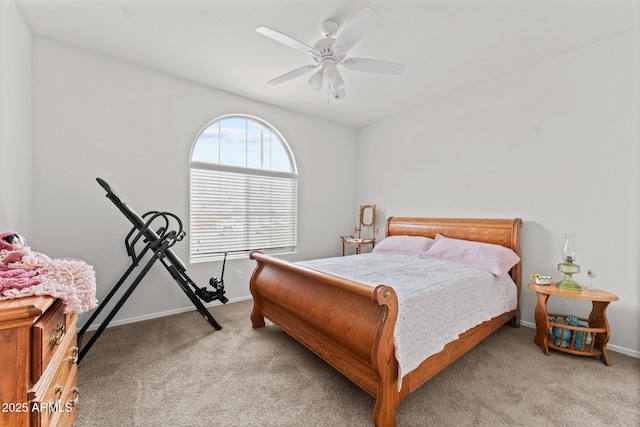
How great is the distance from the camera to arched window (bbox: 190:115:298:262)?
343cm

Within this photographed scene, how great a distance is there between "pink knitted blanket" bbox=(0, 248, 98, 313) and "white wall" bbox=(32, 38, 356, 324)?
5.39 feet

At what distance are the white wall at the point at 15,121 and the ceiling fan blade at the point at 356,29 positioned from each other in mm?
2290

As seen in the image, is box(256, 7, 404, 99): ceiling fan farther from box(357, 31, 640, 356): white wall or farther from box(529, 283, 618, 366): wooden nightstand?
box(529, 283, 618, 366): wooden nightstand

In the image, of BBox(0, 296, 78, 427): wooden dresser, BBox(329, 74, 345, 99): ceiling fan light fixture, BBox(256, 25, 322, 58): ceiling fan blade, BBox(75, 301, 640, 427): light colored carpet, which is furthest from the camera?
BBox(329, 74, 345, 99): ceiling fan light fixture

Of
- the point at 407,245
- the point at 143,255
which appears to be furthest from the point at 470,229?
the point at 143,255

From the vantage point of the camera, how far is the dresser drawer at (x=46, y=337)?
0.95 m

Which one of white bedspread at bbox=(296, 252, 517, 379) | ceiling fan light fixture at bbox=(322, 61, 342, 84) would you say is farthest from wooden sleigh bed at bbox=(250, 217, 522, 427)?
ceiling fan light fixture at bbox=(322, 61, 342, 84)

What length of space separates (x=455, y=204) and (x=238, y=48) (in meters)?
3.14

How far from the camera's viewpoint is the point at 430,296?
1.82m

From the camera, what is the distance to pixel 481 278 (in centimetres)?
237

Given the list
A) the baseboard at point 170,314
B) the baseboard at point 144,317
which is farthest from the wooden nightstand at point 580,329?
the baseboard at point 144,317

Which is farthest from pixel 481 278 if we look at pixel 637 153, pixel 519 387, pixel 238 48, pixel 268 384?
pixel 238 48

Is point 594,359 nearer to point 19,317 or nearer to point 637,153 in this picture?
point 637,153

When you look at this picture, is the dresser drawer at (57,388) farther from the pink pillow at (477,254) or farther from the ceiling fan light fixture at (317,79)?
the pink pillow at (477,254)
